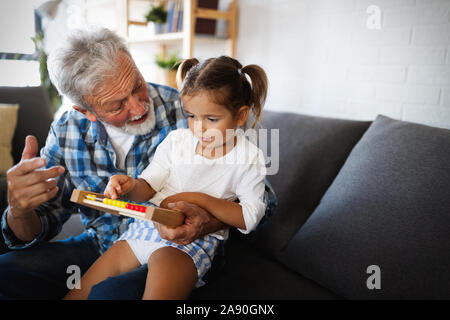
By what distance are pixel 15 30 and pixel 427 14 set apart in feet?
10.6

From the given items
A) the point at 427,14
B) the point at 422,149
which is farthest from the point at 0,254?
the point at 427,14

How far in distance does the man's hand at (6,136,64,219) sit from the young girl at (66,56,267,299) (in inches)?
6.6

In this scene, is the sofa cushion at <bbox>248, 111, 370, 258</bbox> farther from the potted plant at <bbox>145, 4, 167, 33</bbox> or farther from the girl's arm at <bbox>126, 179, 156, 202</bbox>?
the potted plant at <bbox>145, 4, 167, 33</bbox>

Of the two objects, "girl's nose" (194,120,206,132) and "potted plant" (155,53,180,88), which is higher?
"potted plant" (155,53,180,88)

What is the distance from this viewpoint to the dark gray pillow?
957 mm

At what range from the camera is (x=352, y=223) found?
112 centimetres

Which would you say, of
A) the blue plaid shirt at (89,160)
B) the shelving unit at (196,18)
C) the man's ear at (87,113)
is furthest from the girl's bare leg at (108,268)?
the shelving unit at (196,18)

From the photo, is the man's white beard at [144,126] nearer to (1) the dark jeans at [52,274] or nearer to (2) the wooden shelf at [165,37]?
(1) the dark jeans at [52,274]

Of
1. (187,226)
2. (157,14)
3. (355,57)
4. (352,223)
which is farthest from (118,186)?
(157,14)

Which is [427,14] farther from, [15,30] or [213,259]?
[15,30]

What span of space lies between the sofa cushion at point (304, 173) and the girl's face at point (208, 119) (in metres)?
0.49

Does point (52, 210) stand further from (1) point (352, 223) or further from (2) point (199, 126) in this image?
(1) point (352, 223)

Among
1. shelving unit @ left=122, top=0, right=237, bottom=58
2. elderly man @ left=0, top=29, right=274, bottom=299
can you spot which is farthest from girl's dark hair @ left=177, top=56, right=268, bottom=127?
shelving unit @ left=122, top=0, right=237, bottom=58

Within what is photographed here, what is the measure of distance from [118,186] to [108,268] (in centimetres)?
27
